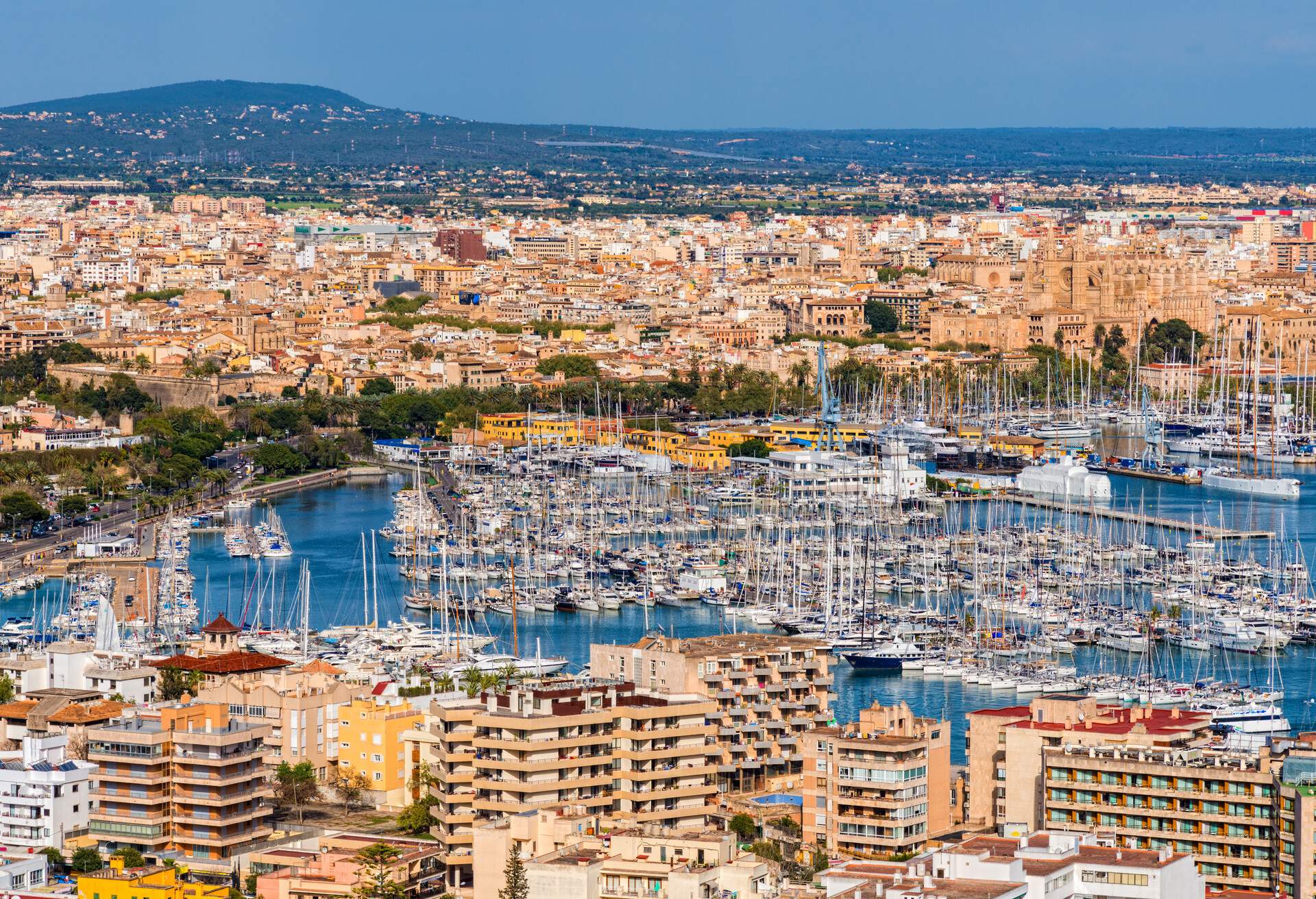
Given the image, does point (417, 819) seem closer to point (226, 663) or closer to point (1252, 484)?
point (226, 663)

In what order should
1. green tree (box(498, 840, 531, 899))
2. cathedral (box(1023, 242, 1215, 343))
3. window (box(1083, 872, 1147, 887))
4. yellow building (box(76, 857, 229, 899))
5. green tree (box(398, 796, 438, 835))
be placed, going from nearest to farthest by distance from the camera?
window (box(1083, 872, 1147, 887))
green tree (box(498, 840, 531, 899))
yellow building (box(76, 857, 229, 899))
green tree (box(398, 796, 438, 835))
cathedral (box(1023, 242, 1215, 343))

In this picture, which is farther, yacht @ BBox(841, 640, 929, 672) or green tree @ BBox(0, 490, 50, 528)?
green tree @ BBox(0, 490, 50, 528)

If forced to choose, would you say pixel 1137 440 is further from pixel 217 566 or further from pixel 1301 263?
pixel 1301 263

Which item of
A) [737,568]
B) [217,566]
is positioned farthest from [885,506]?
[217,566]

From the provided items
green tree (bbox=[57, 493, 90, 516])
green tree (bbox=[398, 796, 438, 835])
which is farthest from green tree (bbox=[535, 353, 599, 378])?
green tree (bbox=[398, 796, 438, 835])

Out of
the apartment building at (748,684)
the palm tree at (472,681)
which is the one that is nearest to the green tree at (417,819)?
the palm tree at (472,681)

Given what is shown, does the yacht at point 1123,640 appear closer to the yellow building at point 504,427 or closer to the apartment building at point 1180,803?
the apartment building at point 1180,803

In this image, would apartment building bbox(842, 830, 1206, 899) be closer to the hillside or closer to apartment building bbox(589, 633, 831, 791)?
apartment building bbox(589, 633, 831, 791)
